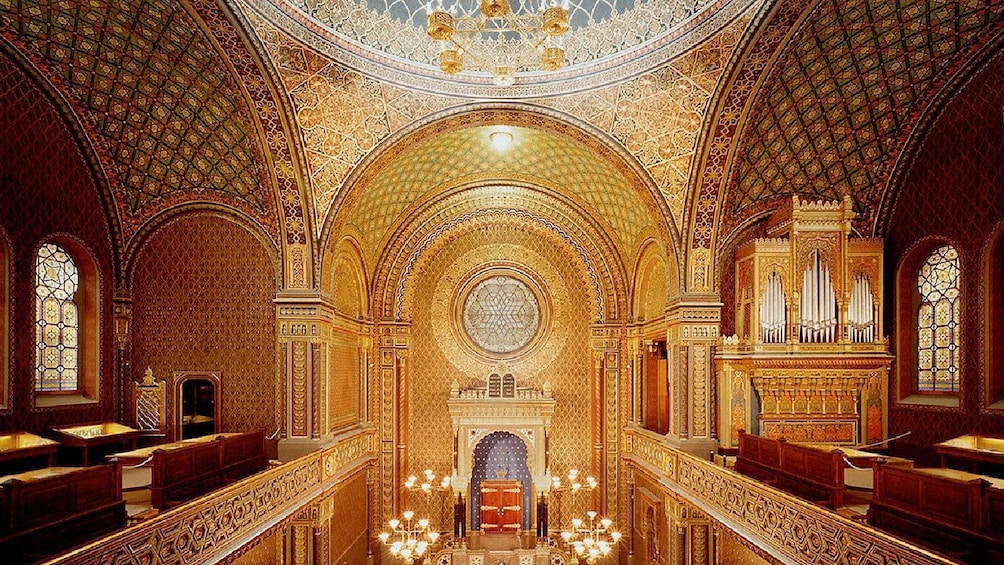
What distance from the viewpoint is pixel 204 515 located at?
782cm

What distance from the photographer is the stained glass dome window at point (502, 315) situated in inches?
673

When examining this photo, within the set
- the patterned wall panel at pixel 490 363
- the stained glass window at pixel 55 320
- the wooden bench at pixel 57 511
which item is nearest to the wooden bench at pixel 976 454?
the patterned wall panel at pixel 490 363

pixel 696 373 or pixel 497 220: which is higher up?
pixel 497 220

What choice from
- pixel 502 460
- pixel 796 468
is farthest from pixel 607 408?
pixel 796 468

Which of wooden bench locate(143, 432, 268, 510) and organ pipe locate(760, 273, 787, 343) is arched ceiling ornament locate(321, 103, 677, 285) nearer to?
organ pipe locate(760, 273, 787, 343)

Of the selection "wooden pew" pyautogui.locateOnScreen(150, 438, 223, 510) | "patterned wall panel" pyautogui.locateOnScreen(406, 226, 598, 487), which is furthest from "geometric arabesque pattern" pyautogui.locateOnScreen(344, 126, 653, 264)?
"wooden pew" pyautogui.locateOnScreen(150, 438, 223, 510)

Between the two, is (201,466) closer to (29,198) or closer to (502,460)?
(29,198)

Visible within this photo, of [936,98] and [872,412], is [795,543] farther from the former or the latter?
[936,98]

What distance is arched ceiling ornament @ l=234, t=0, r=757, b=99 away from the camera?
32.5 ft

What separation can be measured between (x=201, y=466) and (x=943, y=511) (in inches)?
336

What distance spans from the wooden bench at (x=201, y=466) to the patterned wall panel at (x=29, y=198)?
297 centimetres

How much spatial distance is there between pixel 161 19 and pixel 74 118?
3145 mm

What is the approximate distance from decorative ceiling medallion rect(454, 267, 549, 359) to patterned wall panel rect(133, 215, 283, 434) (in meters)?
5.13

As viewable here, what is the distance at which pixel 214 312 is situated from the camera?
13.4m
